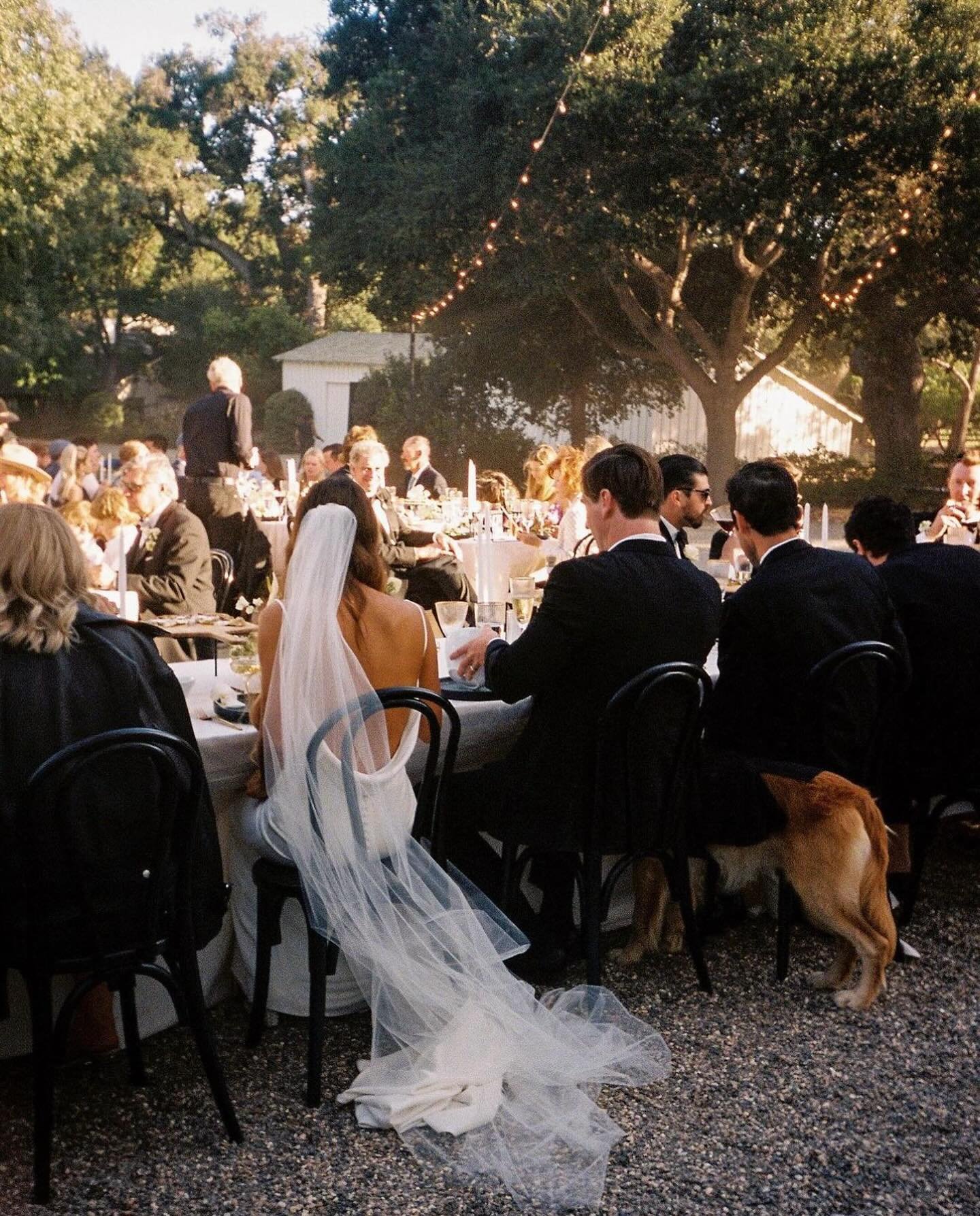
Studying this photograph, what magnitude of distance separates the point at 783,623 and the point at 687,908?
99cm

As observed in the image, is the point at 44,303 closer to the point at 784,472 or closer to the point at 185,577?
the point at 185,577

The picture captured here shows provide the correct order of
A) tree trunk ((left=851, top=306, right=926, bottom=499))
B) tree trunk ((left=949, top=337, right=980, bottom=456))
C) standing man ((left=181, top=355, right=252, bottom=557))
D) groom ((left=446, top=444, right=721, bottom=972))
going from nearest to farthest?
groom ((left=446, top=444, right=721, bottom=972)) < standing man ((left=181, top=355, right=252, bottom=557)) < tree trunk ((left=851, top=306, right=926, bottom=499)) < tree trunk ((left=949, top=337, right=980, bottom=456))

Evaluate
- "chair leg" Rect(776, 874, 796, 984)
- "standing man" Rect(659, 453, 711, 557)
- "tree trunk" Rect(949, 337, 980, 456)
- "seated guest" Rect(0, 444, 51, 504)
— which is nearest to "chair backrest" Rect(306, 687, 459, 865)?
"chair leg" Rect(776, 874, 796, 984)

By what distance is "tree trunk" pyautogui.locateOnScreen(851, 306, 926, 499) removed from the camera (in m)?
25.5

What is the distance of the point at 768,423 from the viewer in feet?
120

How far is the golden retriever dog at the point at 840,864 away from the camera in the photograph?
145 inches

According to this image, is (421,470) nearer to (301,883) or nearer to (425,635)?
(425,635)

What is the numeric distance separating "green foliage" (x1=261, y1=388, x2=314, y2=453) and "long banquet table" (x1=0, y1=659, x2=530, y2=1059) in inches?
1320

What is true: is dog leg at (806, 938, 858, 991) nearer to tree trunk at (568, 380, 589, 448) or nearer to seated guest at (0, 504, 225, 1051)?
seated guest at (0, 504, 225, 1051)

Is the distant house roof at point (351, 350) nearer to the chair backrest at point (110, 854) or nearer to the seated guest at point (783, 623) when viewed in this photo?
the seated guest at point (783, 623)

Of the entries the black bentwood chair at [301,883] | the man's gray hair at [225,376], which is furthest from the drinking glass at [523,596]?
the man's gray hair at [225,376]

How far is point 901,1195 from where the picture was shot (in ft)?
9.30

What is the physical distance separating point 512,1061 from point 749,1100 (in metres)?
0.63

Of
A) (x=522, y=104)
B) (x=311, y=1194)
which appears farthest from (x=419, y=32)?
(x=311, y=1194)
